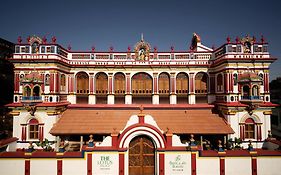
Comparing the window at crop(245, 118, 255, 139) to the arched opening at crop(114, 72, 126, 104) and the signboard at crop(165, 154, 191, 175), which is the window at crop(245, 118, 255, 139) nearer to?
the signboard at crop(165, 154, 191, 175)

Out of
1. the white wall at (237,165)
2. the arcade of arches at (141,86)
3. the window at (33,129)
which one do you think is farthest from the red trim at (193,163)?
the window at (33,129)

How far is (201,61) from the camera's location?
19.1 meters

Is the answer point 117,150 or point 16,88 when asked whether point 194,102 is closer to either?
point 117,150

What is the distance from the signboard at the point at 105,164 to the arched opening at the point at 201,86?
37.3 ft

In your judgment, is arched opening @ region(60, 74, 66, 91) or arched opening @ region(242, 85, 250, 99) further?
arched opening @ region(60, 74, 66, 91)

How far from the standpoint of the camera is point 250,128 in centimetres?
1641

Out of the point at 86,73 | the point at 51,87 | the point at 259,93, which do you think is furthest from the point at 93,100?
the point at 259,93

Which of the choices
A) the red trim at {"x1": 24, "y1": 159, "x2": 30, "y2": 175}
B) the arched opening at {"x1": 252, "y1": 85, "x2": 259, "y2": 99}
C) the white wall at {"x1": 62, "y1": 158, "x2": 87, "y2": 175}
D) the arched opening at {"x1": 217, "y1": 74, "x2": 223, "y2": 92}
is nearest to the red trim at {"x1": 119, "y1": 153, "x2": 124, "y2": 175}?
the white wall at {"x1": 62, "y1": 158, "x2": 87, "y2": 175}

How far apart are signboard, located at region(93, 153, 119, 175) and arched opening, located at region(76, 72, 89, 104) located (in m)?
8.60

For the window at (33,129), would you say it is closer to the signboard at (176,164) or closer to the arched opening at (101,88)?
the arched opening at (101,88)

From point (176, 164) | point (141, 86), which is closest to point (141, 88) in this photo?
point (141, 86)

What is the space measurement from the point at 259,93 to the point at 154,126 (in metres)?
11.0

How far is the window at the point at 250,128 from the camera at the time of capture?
1636 cm

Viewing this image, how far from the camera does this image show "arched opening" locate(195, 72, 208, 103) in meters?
19.1
